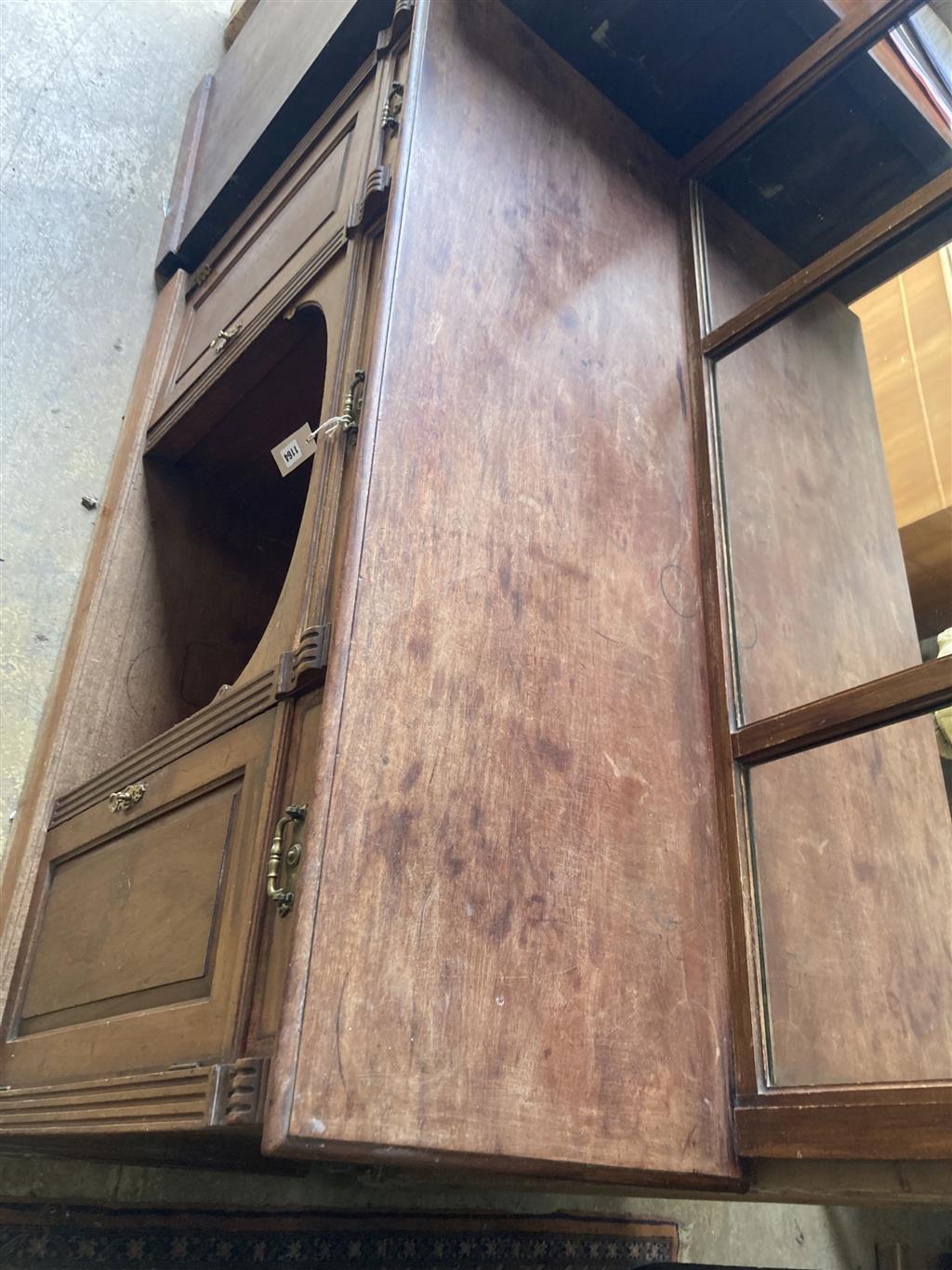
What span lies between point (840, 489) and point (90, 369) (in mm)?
1238

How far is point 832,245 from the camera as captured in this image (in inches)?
64.9

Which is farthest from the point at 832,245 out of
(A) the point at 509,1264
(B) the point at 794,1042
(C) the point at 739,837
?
(A) the point at 509,1264

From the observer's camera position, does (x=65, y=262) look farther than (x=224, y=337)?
Yes

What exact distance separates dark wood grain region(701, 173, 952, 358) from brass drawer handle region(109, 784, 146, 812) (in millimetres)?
901

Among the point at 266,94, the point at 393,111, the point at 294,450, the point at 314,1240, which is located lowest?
the point at 314,1240

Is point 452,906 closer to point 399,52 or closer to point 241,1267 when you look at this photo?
point 241,1267

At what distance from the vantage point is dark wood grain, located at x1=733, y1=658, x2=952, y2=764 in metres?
0.96

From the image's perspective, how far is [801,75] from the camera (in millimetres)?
1421

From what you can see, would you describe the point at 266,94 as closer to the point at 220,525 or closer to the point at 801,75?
the point at 220,525

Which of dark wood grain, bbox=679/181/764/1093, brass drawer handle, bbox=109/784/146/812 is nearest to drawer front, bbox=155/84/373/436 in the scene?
dark wood grain, bbox=679/181/764/1093

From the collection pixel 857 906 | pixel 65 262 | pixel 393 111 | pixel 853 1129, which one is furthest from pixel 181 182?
pixel 853 1129

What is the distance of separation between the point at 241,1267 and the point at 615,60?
66.8 inches

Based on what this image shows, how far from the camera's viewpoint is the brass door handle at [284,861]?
2.78 ft

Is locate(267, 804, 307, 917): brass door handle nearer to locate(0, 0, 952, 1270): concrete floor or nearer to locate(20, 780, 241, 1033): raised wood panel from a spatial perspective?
locate(20, 780, 241, 1033): raised wood panel
